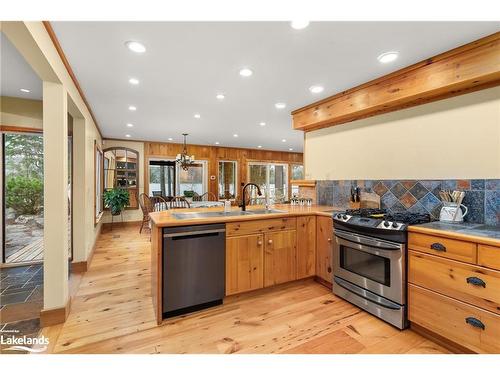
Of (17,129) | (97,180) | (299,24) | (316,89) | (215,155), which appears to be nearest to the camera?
(299,24)

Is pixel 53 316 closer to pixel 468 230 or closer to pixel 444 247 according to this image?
pixel 444 247

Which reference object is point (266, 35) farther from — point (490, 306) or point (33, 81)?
point (33, 81)

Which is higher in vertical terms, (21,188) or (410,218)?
(21,188)

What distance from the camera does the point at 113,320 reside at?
7.04 ft

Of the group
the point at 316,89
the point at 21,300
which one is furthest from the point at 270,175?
the point at 21,300

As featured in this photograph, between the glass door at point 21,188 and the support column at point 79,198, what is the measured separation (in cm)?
73

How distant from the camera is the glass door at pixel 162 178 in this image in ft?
23.9

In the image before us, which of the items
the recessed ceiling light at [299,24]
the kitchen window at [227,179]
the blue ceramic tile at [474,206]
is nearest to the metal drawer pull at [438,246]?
the blue ceramic tile at [474,206]

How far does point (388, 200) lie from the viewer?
2820mm

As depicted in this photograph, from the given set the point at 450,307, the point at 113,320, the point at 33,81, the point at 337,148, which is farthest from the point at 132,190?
the point at 450,307

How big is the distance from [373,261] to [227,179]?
22.1 feet

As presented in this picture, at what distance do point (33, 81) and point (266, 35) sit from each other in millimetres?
2766

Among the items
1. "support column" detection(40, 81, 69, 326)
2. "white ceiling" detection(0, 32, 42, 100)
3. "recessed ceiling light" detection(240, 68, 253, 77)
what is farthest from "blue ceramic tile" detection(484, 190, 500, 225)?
"white ceiling" detection(0, 32, 42, 100)
